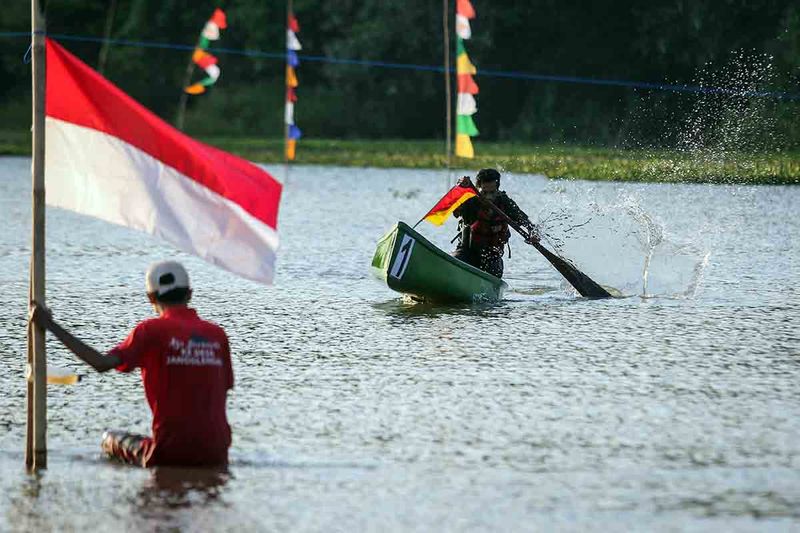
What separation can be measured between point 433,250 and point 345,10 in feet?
150

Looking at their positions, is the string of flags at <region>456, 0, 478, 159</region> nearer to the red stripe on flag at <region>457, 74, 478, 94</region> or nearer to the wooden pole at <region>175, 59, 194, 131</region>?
the red stripe on flag at <region>457, 74, 478, 94</region>

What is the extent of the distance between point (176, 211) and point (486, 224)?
8876 millimetres

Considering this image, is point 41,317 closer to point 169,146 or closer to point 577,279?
point 169,146

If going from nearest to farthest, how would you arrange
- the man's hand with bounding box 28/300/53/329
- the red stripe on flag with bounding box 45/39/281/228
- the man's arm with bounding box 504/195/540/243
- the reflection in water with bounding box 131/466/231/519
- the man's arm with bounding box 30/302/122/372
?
the reflection in water with bounding box 131/466/231/519 < the man's arm with bounding box 30/302/122/372 < the man's hand with bounding box 28/300/53/329 < the red stripe on flag with bounding box 45/39/281/228 < the man's arm with bounding box 504/195/540/243

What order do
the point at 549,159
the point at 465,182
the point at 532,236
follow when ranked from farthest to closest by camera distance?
the point at 549,159 → the point at 532,236 → the point at 465,182

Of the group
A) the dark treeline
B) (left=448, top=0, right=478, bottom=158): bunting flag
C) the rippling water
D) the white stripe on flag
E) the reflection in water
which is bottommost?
the reflection in water

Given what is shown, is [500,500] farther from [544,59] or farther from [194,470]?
[544,59]

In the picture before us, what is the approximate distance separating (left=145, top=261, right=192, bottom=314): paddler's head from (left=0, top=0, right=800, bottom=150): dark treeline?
42.3 m

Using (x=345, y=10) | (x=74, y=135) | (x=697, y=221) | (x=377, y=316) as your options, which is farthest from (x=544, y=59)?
(x=74, y=135)

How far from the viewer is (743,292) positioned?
18.3m

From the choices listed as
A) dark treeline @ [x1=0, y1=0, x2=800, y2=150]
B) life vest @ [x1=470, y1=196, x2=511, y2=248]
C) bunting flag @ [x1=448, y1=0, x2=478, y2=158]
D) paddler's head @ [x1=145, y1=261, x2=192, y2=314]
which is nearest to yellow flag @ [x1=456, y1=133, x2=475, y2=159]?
bunting flag @ [x1=448, y1=0, x2=478, y2=158]

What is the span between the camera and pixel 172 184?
29.0 feet

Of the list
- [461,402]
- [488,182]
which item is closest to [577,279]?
[488,182]

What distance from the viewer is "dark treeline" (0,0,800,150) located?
5731cm
